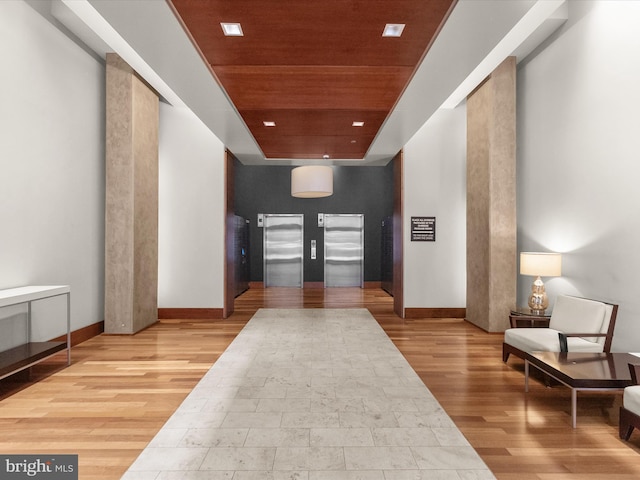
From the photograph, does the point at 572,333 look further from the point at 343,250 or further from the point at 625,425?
the point at 343,250

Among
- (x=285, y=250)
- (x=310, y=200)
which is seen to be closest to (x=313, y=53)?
(x=310, y=200)

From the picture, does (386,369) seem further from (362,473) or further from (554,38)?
(554,38)

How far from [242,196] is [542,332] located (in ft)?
33.4

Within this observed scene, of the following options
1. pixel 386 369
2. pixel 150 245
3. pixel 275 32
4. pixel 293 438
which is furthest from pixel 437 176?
pixel 293 438

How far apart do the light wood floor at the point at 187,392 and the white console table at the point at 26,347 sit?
0.92ft

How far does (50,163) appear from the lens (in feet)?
16.9

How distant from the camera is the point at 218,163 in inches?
304

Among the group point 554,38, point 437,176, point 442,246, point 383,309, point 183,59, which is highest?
point 554,38

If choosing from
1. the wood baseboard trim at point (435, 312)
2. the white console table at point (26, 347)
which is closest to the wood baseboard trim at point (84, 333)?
the white console table at point (26, 347)

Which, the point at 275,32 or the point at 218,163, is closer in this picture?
the point at 275,32

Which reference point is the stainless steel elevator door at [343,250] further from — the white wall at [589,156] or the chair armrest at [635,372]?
the chair armrest at [635,372]

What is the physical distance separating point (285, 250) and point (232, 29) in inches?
382

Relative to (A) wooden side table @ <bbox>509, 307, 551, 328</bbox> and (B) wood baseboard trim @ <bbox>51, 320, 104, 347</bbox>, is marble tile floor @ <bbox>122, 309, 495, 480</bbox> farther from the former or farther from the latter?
(B) wood baseboard trim @ <bbox>51, 320, 104, 347</bbox>

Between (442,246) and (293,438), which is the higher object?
(442,246)
